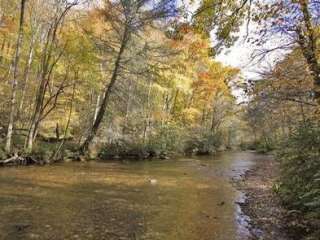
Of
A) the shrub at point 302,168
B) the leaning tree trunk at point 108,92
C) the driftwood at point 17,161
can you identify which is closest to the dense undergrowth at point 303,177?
the shrub at point 302,168

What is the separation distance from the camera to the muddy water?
5863mm

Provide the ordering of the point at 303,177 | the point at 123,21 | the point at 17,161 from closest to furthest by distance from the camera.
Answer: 1. the point at 303,177
2. the point at 17,161
3. the point at 123,21

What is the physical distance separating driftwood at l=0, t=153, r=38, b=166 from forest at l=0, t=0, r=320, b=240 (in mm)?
45

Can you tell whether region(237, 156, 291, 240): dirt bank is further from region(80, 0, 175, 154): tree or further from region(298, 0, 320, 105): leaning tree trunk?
region(80, 0, 175, 154): tree

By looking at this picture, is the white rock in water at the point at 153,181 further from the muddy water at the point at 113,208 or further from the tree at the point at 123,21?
the tree at the point at 123,21

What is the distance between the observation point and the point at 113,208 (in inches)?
298

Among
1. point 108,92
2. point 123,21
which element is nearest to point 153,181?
point 108,92

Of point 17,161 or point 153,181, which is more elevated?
point 17,161

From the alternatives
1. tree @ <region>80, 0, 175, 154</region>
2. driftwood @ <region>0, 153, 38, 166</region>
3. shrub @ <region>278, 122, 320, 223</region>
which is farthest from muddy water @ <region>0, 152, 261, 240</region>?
tree @ <region>80, 0, 175, 154</region>

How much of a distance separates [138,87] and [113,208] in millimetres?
16748

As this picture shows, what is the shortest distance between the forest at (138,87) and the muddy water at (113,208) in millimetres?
200

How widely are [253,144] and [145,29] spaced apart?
34454 mm

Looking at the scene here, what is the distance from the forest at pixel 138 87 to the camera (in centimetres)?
666

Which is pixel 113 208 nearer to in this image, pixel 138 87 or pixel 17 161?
pixel 17 161
